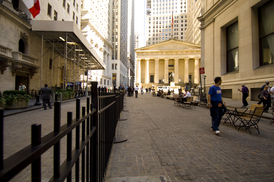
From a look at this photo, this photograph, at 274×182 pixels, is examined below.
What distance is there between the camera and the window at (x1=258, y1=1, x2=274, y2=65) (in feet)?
49.5

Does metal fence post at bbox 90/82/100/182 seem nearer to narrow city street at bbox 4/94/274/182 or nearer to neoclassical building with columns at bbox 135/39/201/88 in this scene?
narrow city street at bbox 4/94/274/182

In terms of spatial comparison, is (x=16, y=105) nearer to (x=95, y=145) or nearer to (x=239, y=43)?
(x=95, y=145)

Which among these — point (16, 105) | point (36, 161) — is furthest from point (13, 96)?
point (36, 161)

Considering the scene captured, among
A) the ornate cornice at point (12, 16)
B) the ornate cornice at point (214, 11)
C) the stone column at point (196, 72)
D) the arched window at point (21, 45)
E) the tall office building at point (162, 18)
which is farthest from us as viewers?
the tall office building at point (162, 18)

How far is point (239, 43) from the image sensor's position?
17984 millimetres

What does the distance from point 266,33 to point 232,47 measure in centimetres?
460

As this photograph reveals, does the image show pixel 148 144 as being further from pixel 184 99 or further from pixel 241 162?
pixel 184 99

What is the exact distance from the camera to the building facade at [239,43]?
15430 millimetres

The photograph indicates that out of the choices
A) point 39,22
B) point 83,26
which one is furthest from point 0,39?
point 83,26

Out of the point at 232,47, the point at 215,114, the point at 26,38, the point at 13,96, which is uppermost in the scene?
the point at 26,38

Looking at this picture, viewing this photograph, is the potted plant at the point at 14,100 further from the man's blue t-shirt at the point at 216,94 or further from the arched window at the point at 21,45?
the man's blue t-shirt at the point at 216,94

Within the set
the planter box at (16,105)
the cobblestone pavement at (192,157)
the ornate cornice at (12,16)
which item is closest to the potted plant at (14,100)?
the planter box at (16,105)

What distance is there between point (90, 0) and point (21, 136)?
47488 millimetres

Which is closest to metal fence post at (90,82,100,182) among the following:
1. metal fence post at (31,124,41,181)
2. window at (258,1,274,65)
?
metal fence post at (31,124,41,181)
